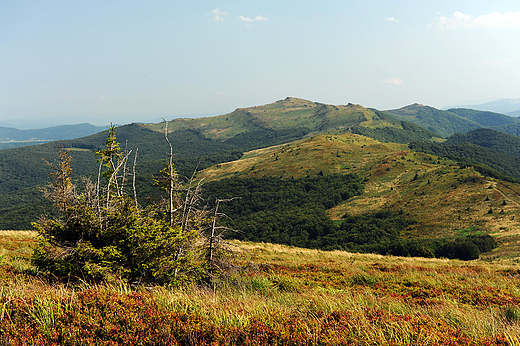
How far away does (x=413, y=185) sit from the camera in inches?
4247

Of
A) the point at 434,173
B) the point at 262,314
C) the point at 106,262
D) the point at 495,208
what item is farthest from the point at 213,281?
the point at 434,173

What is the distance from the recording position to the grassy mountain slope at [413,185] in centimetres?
6919

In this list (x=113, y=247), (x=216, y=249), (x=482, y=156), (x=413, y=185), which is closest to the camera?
(x=113, y=247)

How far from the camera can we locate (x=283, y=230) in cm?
11112

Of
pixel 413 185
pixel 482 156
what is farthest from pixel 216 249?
pixel 482 156

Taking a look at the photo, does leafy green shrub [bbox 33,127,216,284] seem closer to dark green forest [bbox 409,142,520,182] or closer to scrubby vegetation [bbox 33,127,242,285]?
scrubby vegetation [bbox 33,127,242,285]

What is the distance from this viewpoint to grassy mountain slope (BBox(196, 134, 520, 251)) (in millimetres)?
69188

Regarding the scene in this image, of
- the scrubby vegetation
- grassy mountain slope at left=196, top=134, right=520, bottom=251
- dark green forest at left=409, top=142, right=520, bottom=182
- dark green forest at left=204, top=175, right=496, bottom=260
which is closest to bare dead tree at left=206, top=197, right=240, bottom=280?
the scrubby vegetation

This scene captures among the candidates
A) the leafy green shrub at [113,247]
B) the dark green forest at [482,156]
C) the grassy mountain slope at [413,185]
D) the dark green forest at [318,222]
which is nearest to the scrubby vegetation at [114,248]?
the leafy green shrub at [113,247]

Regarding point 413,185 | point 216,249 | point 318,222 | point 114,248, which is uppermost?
point 114,248

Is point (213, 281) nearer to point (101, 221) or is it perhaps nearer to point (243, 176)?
point (101, 221)

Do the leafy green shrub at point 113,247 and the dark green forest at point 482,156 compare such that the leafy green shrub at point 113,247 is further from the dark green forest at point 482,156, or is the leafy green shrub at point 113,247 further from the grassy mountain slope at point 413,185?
the dark green forest at point 482,156

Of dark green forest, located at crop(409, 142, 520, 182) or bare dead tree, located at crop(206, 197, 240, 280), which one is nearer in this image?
bare dead tree, located at crop(206, 197, 240, 280)

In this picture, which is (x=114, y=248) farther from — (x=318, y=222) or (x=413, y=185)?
(x=413, y=185)
